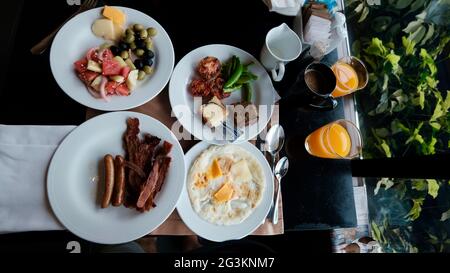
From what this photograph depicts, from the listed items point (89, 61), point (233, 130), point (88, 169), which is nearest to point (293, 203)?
point (233, 130)

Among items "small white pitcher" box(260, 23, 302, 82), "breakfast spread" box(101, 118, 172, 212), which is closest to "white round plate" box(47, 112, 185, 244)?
"breakfast spread" box(101, 118, 172, 212)

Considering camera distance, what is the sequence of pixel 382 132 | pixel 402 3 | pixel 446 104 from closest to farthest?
1. pixel 446 104
2. pixel 382 132
3. pixel 402 3

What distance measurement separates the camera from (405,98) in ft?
4.57

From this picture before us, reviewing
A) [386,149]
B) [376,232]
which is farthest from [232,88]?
[376,232]

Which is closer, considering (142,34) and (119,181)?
(119,181)

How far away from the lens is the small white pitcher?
4.00 ft

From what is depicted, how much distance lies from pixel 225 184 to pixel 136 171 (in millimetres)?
314

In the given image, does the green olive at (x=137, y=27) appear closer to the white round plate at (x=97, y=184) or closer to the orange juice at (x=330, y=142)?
the white round plate at (x=97, y=184)

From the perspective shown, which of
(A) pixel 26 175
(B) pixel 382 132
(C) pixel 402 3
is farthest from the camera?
(C) pixel 402 3

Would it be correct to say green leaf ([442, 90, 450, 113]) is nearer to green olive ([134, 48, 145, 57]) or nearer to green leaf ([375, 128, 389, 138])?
green leaf ([375, 128, 389, 138])

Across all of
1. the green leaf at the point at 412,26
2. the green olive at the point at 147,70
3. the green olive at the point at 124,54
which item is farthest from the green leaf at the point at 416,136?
the green olive at the point at 124,54

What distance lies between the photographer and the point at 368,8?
5.22ft

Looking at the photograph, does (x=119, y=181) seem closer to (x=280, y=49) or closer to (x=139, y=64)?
(x=139, y=64)

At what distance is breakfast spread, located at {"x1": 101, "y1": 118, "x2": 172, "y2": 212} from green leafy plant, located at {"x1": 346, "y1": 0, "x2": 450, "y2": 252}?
0.91m
